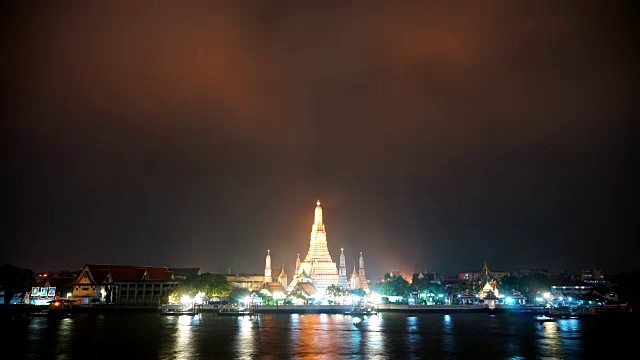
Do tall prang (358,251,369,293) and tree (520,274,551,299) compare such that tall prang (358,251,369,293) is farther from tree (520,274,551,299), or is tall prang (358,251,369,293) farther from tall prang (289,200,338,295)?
tree (520,274,551,299)

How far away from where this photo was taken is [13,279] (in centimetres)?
8738

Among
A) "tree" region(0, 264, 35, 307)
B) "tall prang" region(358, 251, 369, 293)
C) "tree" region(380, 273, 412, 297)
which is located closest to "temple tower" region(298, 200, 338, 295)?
"tall prang" region(358, 251, 369, 293)

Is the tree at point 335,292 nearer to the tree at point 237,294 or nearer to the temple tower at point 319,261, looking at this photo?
the temple tower at point 319,261

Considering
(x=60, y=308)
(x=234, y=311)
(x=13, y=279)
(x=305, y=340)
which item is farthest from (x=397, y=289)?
(x=305, y=340)

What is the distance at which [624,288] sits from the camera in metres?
121

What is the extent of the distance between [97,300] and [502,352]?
75.1m

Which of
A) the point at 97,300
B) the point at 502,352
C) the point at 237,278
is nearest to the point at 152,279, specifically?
the point at 97,300

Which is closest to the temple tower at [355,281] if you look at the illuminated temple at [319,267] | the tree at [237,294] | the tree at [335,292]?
the illuminated temple at [319,267]

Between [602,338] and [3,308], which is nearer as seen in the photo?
[602,338]

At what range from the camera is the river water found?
4394 cm

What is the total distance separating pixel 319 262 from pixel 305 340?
283ft

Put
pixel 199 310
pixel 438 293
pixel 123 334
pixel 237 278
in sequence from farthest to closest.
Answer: pixel 237 278 < pixel 438 293 < pixel 199 310 < pixel 123 334

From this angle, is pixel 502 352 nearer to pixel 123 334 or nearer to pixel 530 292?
pixel 123 334

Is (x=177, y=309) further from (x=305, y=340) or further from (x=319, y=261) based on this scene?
(x=319, y=261)
